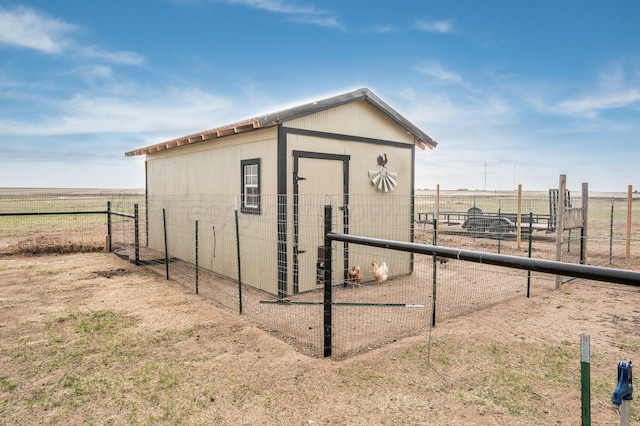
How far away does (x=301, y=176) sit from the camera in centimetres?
709

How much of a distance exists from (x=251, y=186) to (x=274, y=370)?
4423 mm

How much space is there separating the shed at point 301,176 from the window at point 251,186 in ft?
0.07

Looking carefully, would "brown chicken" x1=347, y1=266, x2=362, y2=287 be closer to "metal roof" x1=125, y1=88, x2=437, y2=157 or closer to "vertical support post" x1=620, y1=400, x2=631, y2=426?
"metal roof" x1=125, y1=88, x2=437, y2=157

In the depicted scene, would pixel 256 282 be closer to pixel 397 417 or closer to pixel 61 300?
pixel 61 300

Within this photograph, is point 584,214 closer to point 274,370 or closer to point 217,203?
point 274,370

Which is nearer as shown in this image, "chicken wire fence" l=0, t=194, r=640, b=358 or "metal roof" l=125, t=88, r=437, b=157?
"chicken wire fence" l=0, t=194, r=640, b=358

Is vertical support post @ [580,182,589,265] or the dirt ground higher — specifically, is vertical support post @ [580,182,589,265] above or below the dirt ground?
above

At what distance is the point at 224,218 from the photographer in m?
8.27

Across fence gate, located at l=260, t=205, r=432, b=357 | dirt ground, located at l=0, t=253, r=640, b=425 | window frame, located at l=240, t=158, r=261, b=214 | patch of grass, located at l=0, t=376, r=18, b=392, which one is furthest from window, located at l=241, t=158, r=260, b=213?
patch of grass, located at l=0, t=376, r=18, b=392

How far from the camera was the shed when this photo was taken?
688 centimetres

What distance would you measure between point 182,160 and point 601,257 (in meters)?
12.6

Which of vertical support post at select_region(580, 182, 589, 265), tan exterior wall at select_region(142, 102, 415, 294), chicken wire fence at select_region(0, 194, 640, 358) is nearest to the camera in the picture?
chicken wire fence at select_region(0, 194, 640, 358)

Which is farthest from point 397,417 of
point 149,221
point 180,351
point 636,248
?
point 636,248

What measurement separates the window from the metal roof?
680 mm
